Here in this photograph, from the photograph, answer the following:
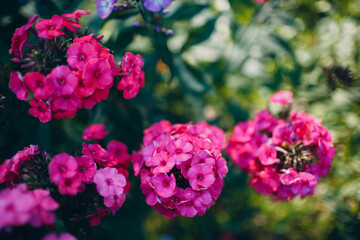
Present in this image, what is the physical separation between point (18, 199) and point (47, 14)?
1.31 metres

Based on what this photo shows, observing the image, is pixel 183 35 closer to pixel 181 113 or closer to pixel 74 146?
pixel 181 113

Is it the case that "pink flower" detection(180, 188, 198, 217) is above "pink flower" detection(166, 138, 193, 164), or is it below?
below

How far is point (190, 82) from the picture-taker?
→ 2229mm

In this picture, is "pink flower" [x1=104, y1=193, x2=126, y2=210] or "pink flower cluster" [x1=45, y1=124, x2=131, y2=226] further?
"pink flower" [x1=104, y1=193, x2=126, y2=210]

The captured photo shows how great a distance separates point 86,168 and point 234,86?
1.93m

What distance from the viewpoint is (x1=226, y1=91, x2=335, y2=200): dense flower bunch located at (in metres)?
1.46

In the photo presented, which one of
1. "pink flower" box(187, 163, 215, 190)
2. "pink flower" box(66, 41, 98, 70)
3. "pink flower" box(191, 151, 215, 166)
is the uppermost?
"pink flower" box(66, 41, 98, 70)

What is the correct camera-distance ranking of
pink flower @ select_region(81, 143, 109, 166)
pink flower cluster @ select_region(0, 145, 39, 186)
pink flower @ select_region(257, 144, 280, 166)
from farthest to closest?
pink flower @ select_region(257, 144, 280, 166), pink flower @ select_region(81, 143, 109, 166), pink flower cluster @ select_region(0, 145, 39, 186)

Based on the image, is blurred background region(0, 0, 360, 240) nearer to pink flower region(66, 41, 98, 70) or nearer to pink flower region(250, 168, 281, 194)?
pink flower region(250, 168, 281, 194)

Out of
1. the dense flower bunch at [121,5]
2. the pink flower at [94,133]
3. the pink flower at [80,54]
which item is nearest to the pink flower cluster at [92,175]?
the pink flower at [94,133]

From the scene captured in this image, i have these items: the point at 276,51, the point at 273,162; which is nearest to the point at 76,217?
the point at 273,162

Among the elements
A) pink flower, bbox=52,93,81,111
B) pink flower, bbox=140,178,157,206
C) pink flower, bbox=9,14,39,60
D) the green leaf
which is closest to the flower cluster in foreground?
pink flower, bbox=140,178,157,206

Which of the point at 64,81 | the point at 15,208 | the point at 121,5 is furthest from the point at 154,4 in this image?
the point at 15,208

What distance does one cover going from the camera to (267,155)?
1.56m
